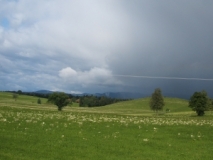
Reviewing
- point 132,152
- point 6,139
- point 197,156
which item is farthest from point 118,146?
point 6,139

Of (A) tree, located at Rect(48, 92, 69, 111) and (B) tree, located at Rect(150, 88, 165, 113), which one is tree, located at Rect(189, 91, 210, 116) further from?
A: (A) tree, located at Rect(48, 92, 69, 111)

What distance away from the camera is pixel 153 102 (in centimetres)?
12019

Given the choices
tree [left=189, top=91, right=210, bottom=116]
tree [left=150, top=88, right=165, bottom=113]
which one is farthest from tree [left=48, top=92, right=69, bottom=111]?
tree [left=150, top=88, right=165, bottom=113]

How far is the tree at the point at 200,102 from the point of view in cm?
8919

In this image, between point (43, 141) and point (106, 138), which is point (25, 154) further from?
point (106, 138)

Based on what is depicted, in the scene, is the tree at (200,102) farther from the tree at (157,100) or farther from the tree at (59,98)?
the tree at (59,98)

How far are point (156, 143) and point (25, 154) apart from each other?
8521 mm

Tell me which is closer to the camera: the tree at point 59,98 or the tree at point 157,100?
the tree at point 59,98

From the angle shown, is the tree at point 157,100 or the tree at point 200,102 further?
the tree at point 157,100

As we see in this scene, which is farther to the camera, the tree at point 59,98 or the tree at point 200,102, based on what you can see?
the tree at point 59,98

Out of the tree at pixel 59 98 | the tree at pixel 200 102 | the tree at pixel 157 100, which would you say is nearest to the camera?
the tree at pixel 200 102

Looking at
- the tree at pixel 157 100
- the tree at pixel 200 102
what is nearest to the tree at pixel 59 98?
the tree at pixel 200 102

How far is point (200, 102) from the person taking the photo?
90062 mm

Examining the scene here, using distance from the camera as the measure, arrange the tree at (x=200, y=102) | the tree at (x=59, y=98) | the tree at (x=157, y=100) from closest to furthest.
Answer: the tree at (x=200, y=102)
the tree at (x=59, y=98)
the tree at (x=157, y=100)
